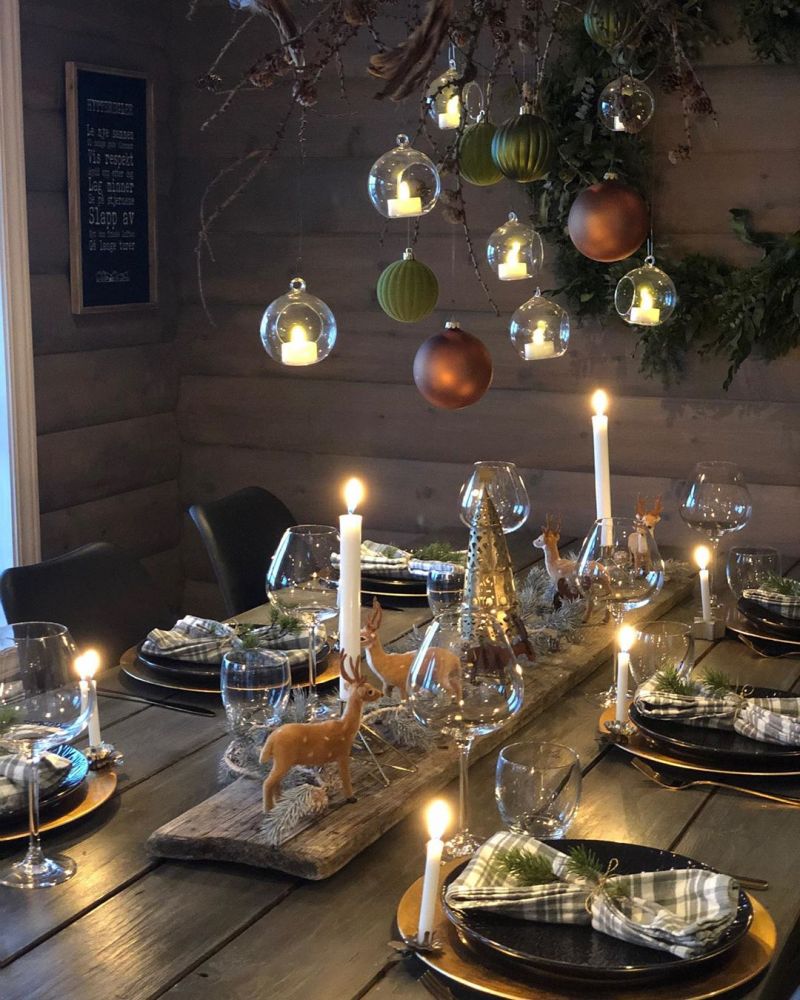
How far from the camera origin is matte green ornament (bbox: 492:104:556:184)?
5.12 ft

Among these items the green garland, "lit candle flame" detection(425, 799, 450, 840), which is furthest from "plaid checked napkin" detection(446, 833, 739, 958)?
the green garland

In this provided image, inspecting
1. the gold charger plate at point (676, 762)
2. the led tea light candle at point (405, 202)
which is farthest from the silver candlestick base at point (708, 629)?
the led tea light candle at point (405, 202)

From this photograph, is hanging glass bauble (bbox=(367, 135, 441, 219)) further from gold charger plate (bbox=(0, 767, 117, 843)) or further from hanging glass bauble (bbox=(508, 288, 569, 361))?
gold charger plate (bbox=(0, 767, 117, 843))

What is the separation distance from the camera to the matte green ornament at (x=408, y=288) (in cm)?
176

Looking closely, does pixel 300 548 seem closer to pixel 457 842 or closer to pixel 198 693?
pixel 198 693

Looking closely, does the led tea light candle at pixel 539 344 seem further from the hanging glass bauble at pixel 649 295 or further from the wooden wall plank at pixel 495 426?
the wooden wall plank at pixel 495 426

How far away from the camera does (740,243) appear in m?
2.92

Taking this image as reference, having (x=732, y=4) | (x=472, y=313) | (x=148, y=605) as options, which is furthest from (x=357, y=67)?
(x=148, y=605)

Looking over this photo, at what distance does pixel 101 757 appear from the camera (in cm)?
151

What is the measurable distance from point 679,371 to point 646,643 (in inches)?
58.1

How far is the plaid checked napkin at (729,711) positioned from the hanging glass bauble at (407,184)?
67 cm

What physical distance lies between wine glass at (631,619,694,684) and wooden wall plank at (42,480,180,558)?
1785 millimetres

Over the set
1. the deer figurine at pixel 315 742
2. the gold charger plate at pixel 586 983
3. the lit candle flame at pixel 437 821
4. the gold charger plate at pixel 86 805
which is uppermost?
the lit candle flame at pixel 437 821

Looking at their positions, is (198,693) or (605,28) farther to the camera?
(198,693)
